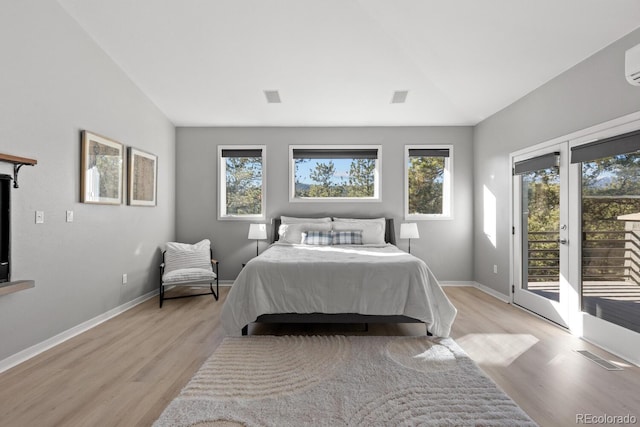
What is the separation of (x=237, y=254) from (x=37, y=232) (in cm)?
284

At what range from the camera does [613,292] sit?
288 centimetres

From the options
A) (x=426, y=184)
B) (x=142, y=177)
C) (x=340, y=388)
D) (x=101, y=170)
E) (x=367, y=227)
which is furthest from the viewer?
(x=426, y=184)

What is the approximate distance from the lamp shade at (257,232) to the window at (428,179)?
2301 millimetres

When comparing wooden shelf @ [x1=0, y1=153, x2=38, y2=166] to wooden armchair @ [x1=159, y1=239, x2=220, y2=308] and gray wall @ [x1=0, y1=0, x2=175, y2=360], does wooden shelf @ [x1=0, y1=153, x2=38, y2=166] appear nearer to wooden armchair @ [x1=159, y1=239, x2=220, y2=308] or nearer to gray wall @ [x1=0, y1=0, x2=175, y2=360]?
gray wall @ [x1=0, y1=0, x2=175, y2=360]

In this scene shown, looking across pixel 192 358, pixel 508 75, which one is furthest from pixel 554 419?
pixel 508 75

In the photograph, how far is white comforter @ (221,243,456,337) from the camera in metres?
3.04

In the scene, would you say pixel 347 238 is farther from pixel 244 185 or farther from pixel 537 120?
pixel 537 120

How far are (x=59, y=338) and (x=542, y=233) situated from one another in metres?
4.96

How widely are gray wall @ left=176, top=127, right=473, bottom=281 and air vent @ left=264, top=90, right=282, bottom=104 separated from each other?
777 mm

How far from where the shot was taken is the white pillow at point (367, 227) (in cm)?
488

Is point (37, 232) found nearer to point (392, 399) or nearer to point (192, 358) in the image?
point (192, 358)

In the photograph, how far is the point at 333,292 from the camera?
3061 millimetres

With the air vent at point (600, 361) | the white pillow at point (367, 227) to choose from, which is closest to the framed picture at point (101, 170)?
the white pillow at point (367, 227)

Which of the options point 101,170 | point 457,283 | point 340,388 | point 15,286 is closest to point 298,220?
point 101,170
